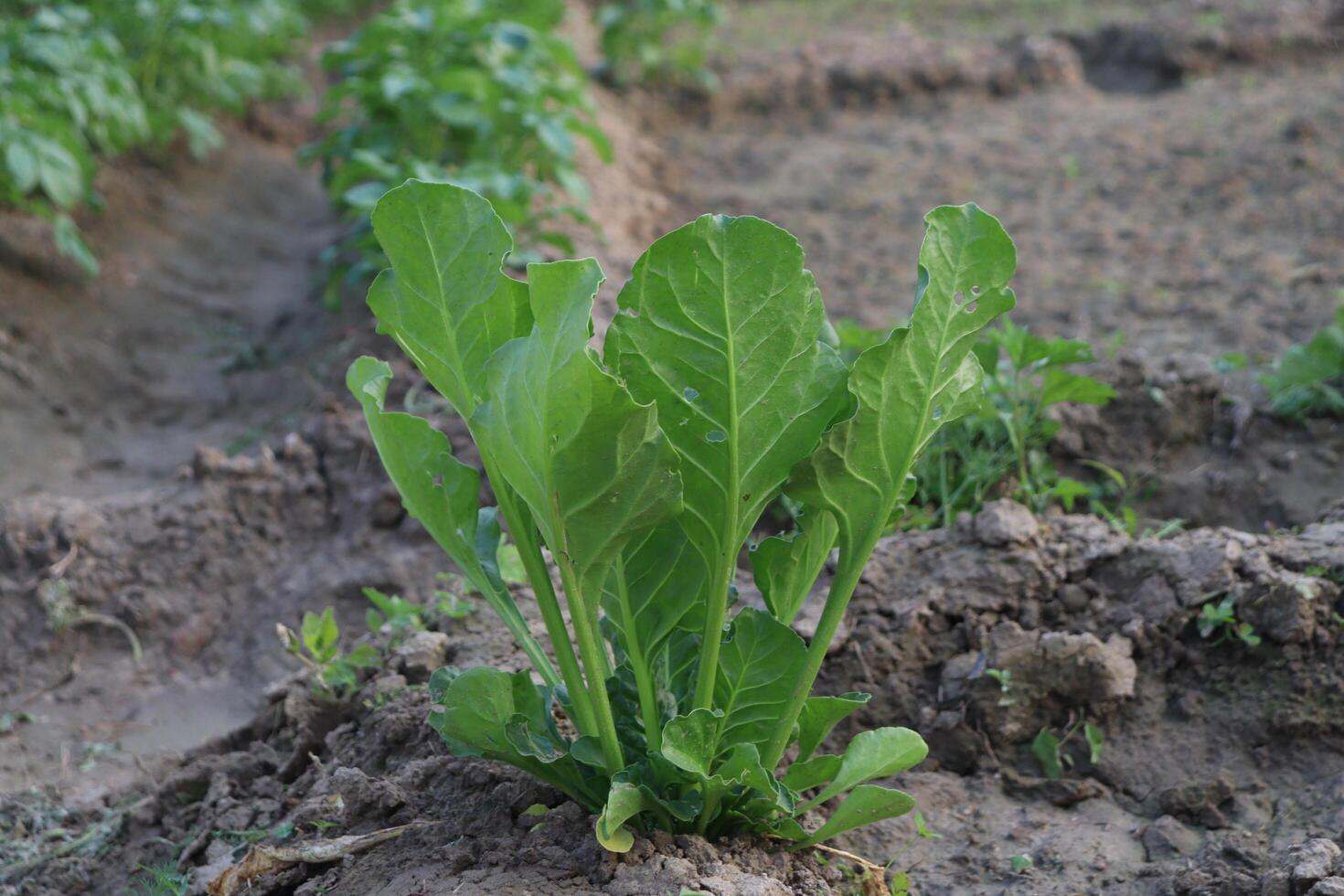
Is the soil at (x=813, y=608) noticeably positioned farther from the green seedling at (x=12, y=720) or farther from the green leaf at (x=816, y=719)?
the green leaf at (x=816, y=719)

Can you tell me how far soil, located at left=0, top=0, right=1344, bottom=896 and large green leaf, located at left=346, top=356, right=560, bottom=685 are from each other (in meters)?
0.37

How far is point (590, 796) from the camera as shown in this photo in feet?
6.56

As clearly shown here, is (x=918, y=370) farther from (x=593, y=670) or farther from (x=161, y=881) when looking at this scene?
(x=161, y=881)

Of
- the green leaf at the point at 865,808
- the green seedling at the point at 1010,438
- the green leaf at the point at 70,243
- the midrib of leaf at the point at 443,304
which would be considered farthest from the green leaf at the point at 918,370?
the green leaf at the point at 70,243

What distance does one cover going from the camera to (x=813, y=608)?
2.69m

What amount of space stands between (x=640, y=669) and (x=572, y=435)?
482 mm

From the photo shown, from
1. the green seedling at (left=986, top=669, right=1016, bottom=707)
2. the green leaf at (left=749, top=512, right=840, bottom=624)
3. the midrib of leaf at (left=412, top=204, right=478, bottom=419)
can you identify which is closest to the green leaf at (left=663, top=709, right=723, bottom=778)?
the green leaf at (left=749, top=512, right=840, bottom=624)

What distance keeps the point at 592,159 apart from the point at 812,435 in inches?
199

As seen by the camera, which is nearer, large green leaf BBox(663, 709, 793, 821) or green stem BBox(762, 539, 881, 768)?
large green leaf BBox(663, 709, 793, 821)

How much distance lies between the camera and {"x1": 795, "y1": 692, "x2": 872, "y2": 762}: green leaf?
2.03m

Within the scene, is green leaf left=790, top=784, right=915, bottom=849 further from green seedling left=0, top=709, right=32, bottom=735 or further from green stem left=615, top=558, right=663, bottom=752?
green seedling left=0, top=709, right=32, bottom=735

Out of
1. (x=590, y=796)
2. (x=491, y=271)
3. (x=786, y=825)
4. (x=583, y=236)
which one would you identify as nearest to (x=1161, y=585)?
(x=786, y=825)

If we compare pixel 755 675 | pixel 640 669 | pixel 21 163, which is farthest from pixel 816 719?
pixel 21 163

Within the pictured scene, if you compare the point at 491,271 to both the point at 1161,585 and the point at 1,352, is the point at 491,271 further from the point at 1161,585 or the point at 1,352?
the point at 1,352
